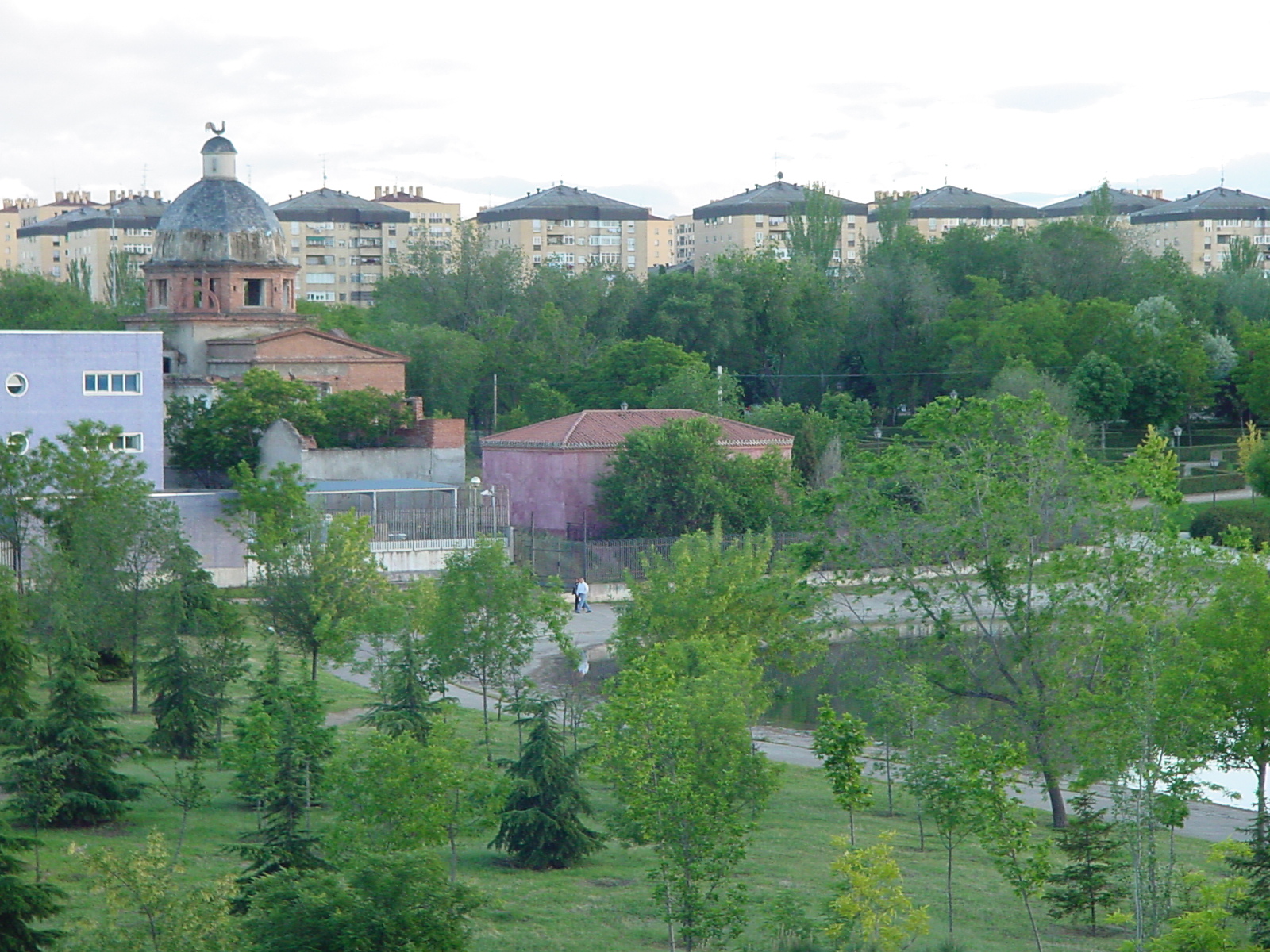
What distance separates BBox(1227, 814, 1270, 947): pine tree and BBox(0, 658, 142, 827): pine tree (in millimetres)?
12562

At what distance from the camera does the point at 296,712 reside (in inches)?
717

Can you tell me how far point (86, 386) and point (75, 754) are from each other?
25782 mm

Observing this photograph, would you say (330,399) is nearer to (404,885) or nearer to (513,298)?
(513,298)

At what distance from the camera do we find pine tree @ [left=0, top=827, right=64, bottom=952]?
12586 mm

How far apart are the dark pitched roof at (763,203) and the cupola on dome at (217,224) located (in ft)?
227

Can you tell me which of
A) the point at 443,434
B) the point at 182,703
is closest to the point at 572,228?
the point at 443,434

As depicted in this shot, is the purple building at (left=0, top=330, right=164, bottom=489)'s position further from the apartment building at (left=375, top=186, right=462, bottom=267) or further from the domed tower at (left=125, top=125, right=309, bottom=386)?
the apartment building at (left=375, top=186, right=462, bottom=267)

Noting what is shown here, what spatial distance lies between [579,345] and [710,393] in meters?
14.3

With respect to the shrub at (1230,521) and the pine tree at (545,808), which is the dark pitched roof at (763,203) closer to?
the shrub at (1230,521)

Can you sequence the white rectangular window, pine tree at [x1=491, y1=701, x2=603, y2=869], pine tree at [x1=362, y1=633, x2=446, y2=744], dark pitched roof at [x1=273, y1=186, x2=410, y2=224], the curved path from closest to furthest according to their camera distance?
pine tree at [x1=491, y1=701, x2=603, y2=869] < pine tree at [x1=362, y1=633, x2=446, y2=744] < the curved path < the white rectangular window < dark pitched roof at [x1=273, y1=186, x2=410, y2=224]

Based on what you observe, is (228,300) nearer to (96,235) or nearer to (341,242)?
(341,242)

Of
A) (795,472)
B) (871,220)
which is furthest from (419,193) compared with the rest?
(795,472)

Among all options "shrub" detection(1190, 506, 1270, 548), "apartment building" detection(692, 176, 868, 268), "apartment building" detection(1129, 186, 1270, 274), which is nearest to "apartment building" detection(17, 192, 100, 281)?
"apartment building" detection(692, 176, 868, 268)

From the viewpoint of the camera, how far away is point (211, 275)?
177ft
